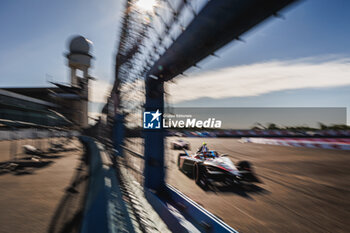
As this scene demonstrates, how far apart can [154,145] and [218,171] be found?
8.59 ft

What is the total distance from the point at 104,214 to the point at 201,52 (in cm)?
156

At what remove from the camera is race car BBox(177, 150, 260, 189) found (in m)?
5.16

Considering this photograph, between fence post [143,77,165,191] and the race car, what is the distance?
2194 millimetres

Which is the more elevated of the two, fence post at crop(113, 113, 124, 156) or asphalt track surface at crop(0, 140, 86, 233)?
fence post at crop(113, 113, 124, 156)

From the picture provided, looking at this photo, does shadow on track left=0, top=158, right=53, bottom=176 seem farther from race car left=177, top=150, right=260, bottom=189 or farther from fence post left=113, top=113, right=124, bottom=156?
race car left=177, top=150, right=260, bottom=189

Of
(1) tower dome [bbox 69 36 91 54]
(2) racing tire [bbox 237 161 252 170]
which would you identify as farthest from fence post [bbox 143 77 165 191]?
(1) tower dome [bbox 69 36 91 54]

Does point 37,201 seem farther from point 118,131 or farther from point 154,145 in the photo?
point 154,145

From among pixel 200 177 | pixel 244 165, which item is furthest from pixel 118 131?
pixel 244 165

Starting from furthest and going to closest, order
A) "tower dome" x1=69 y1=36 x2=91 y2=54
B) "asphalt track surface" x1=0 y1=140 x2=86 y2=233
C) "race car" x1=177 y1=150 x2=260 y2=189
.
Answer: "tower dome" x1=69 y1=36 x2=91 y2=54, "race car" x1=177 y1=150 x2=260 y2=189, "asphalt track surface" x1=0 y1=140 x2=86 y2=233

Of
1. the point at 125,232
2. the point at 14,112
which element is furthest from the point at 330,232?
the point at 14,112

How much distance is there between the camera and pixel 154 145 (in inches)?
128

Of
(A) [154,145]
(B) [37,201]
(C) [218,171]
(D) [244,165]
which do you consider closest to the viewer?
(A) [154,145]

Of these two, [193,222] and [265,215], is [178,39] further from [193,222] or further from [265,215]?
[265,215]

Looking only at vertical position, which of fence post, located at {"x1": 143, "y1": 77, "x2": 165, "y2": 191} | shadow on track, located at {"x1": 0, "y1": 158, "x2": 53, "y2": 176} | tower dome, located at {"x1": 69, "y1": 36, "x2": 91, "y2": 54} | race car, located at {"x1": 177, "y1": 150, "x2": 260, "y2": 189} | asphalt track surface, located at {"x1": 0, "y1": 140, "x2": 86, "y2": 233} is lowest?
shadow on track, located at {"x1": 0, "y1": 158, "x2": 53, "y2": 176}
